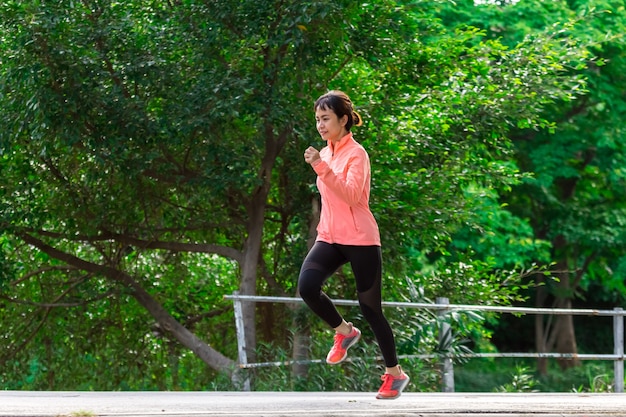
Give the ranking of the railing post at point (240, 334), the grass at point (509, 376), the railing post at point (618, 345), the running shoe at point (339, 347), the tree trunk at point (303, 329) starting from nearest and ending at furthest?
the running shoe at point (339, 347)
the railing post at point (240, 334)
the railing post at point (618, 345)
the tree trunk at point (303, 329)
the grass at point (509, 376)

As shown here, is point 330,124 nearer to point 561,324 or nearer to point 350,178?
point 350,178

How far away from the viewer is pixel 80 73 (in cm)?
1139

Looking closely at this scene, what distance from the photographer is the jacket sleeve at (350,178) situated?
6.08m

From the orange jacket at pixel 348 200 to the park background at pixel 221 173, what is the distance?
15.3ft

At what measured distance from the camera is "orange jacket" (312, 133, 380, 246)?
6230mm

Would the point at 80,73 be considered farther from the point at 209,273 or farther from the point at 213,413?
the point at 213,413

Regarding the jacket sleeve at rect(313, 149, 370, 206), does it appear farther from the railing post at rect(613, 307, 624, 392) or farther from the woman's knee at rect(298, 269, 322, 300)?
the railing post at rect(613, 307, 624, 392)

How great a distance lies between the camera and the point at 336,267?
6.53m

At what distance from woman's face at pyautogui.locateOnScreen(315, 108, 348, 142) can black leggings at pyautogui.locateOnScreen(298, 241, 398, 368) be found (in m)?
0.64

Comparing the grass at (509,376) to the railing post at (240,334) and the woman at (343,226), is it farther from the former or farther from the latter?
the woman at (343,226)

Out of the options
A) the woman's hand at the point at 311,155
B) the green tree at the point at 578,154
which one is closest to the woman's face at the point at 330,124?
the woman's hand at the point at 311,155

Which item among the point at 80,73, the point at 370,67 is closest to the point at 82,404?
the point at 80,73

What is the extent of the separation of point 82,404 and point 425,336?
678cm

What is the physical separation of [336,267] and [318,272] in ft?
0.47
